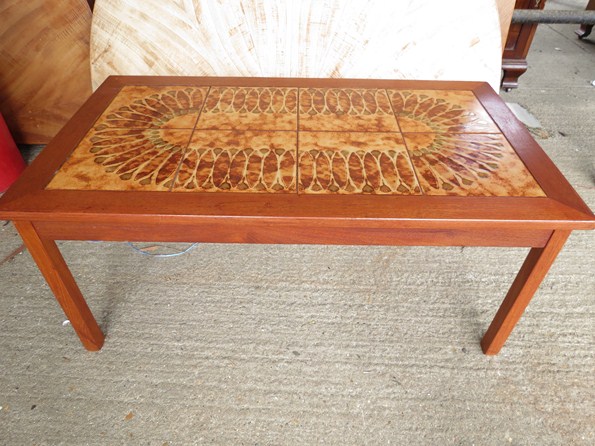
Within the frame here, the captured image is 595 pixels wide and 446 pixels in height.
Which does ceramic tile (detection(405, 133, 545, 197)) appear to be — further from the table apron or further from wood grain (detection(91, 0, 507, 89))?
wood grain (detection(91, 0, 507, 89))

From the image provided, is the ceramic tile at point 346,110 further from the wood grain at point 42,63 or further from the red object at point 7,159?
the red object at point 7,159

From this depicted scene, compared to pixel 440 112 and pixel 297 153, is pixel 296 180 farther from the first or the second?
pixel 440 112

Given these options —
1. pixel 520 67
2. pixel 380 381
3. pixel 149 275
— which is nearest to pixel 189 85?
pixel 149 275

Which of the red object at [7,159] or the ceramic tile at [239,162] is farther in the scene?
the red object at [7,159]

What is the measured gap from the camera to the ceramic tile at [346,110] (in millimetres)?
1085

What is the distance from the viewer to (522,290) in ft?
3.29

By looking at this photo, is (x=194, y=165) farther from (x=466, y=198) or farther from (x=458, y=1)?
(x=458, y=1)

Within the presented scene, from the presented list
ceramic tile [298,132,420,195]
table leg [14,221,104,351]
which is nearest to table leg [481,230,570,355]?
ceramic tile [298,132,420,195]

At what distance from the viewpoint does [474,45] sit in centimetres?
143

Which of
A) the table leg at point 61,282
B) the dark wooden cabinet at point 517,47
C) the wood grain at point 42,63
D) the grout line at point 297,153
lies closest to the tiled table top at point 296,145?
the grout line at point 297,153

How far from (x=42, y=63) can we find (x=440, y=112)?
143 centimetres

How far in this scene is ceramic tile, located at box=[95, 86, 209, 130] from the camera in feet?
3.58

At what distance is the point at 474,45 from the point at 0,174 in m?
1.78

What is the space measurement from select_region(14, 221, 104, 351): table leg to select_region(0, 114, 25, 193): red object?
2.89 feet
